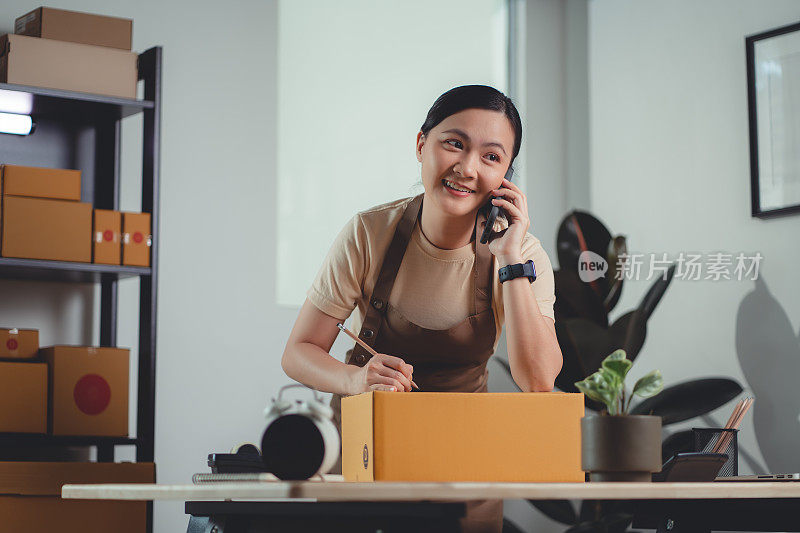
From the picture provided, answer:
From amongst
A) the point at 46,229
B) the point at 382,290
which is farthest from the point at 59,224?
the point at 382,290

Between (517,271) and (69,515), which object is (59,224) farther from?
(517,271)

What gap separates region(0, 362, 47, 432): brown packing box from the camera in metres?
2.67

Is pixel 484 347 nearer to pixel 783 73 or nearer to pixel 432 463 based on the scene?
pixel 432 463

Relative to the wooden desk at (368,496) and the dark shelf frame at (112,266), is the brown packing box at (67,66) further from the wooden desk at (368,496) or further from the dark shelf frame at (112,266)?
the wooden desk at (368,496)

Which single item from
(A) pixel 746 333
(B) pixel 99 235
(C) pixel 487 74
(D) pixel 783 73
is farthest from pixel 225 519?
(C) pixel 487 74

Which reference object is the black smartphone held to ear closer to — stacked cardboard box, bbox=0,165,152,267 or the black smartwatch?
the black smartwatch

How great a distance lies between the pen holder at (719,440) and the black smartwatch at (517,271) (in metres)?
0.43

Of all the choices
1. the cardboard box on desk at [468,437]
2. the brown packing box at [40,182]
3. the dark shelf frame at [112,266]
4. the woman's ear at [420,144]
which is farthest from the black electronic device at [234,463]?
the brown packing box at [40,182]

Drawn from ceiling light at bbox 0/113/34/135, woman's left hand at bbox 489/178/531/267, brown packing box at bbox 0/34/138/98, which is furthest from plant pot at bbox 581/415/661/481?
ceiling light at bbox 0/113/34/135

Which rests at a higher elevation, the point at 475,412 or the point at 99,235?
the point at 99,235

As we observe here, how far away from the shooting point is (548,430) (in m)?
1.28

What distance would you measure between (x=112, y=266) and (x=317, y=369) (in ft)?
4.27

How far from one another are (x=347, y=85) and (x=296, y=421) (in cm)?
278

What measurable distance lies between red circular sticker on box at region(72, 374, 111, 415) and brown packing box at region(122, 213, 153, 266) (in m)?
0.37
